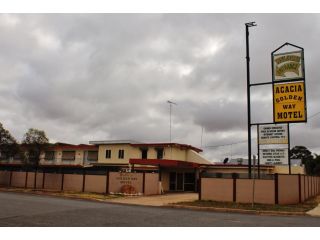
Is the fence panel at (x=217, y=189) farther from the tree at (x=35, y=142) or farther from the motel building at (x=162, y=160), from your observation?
the tree at (x=35, y=142)

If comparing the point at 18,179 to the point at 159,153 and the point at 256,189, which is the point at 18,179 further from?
the point at 256,189

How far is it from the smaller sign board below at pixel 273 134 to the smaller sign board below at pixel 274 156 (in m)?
0.48

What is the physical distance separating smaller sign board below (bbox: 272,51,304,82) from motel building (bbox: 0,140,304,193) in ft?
35.1

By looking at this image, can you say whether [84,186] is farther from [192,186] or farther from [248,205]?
[248,205]

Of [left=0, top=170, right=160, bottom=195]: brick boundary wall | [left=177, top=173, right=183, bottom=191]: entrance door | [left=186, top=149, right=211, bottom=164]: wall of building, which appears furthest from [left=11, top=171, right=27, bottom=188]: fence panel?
[left=186, top=149, right=211, bottom=164]: wall of building

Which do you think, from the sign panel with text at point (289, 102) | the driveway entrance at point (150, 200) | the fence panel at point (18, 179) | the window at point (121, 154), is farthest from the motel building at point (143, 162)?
the sign panel with text at point (289, 102)

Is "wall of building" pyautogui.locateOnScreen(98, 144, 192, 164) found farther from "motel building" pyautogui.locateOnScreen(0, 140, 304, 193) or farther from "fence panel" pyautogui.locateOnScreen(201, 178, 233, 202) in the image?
"fence panel" pyautogui.locateOnScreen(201, 178, 233, 202)

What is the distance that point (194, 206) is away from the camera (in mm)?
20484

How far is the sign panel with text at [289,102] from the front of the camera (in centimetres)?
2248

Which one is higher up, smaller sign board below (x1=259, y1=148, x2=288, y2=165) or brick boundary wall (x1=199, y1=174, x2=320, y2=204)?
smaller sign board below (x1=259, y1=148, x2=288, y2=165)

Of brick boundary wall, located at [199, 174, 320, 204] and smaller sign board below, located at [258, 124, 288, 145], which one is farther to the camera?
smaller sign board below, located at [258, 124, 288, 145]

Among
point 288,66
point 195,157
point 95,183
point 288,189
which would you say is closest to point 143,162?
point 95,183

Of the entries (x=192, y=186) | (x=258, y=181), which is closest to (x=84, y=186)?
(x=192, y=186)

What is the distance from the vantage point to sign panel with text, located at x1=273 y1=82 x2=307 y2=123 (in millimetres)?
22484
